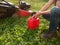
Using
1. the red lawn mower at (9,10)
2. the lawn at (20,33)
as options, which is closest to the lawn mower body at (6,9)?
the red lawn mower at (9,10)

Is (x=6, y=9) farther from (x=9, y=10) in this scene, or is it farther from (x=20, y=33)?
(x=20, y=33)

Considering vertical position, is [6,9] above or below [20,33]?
above

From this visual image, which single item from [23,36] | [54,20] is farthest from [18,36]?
[54,20]

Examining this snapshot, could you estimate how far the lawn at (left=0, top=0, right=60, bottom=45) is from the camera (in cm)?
440

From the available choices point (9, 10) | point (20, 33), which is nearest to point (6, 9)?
point (9, 10)

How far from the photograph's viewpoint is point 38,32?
A: 4945 millimetres

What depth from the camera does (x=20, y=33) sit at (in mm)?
4812

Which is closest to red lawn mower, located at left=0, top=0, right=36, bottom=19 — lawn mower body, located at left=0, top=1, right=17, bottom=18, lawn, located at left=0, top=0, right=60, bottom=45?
lawn mower body, located at left=0, top=1, right=17, bottom=18

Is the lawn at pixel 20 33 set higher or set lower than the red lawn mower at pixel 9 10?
lower

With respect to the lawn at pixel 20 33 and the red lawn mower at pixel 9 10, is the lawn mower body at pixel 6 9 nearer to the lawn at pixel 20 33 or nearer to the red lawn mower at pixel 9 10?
the red lawn mower at pixel 9 10

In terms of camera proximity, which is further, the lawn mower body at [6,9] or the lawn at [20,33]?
the lawn mower body at [6,9]

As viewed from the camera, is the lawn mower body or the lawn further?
the lawn mower body

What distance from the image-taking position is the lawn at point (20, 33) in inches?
173

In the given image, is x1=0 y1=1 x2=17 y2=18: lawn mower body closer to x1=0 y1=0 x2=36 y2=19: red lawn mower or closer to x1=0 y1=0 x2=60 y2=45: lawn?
x1=0 y1=0 x2=36 y2=19: red lawn mower
